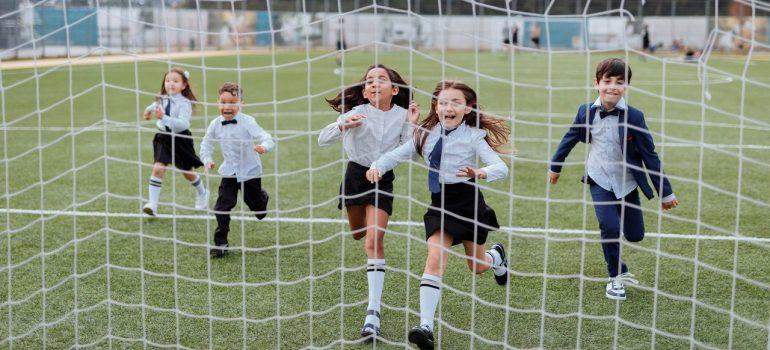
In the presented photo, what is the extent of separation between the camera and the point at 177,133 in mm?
6410

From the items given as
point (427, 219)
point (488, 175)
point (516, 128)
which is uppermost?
point (488, 175)

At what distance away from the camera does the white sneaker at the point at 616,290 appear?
15.4 feet

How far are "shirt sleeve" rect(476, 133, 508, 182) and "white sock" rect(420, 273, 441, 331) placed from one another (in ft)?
1.88

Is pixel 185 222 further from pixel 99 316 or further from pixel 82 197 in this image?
pixel 99 316

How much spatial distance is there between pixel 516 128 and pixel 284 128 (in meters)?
3.48

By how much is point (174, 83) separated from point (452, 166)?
2937 millimetres

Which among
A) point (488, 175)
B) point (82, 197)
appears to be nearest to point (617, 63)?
point (488, 175)

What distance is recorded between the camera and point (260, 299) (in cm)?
470

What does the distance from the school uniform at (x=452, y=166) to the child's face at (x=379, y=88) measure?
1.05ft

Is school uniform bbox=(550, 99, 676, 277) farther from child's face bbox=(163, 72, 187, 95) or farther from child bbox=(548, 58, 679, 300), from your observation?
child's face bbox=(163, 72, 187, 95)

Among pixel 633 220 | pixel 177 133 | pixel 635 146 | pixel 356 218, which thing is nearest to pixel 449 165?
pixel 356 218

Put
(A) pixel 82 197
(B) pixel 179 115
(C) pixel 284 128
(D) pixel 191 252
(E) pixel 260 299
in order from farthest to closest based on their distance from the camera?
(C) pixel 284 128 < (A) pixel 82 197 < (B) pixel 179 115 < (D) pixel 191 252 < (E) pixel 260 299

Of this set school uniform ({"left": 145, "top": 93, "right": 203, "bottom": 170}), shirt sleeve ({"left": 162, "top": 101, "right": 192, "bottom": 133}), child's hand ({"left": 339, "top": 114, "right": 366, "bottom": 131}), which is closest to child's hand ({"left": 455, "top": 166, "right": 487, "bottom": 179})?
child's hand ({"left": 339, "top": 114, "right": 366, "bottom": 131})

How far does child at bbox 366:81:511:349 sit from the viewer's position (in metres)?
4.11
